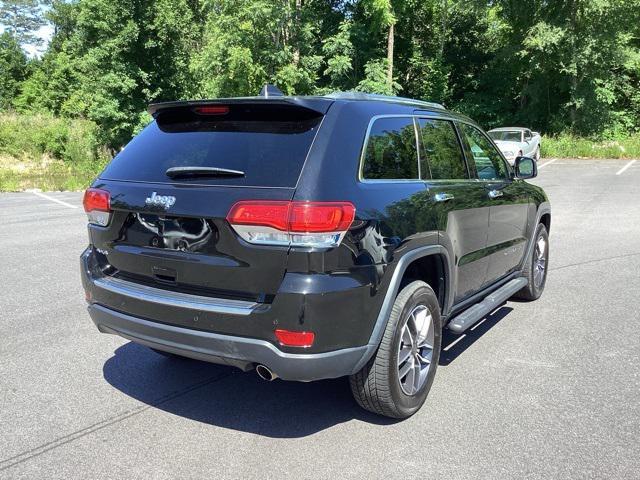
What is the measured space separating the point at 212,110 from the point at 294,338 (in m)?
1.49

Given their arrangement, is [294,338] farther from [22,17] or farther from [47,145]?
[22,17]

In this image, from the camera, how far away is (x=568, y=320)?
5.32 metres

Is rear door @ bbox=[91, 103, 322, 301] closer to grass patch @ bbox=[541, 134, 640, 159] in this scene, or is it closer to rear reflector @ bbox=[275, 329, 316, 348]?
rear reflector @ bbox=[275, 329, 316, 348]

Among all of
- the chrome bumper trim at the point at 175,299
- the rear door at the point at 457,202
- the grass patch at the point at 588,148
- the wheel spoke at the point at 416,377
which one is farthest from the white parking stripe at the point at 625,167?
the chrome bumper trim at the point at 175,299

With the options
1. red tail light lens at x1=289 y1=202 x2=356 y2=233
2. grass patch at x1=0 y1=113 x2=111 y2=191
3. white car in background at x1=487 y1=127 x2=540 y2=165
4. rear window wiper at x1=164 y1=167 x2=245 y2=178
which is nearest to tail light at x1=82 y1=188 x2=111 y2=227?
rear window wiper at x1=164 y1=167 x2=245 y2=178

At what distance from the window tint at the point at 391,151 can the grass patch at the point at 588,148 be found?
2739cm

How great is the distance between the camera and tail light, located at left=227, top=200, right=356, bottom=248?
2.79 m

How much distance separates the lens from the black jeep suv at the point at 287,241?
2.84 m

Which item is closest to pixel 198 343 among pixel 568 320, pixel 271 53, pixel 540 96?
pixel 568 320

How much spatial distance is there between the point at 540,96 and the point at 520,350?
106 ft

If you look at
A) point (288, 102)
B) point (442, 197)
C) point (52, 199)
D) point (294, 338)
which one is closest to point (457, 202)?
point (442, 197)

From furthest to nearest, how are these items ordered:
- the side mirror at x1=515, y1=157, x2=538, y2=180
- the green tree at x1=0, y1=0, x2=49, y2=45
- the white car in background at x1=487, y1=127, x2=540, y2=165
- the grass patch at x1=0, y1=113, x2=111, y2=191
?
the green tree at x1=0, y1=0, x2=49, y2=45, the grass patch at x1=0, y1=113, x2=111, y2=191, the white car in background at x1=487, y1=127, x2=540, y2=165, the side mirror at x1=515, y1=157, x2=538, y2=180

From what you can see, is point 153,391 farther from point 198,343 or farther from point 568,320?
point 568,320

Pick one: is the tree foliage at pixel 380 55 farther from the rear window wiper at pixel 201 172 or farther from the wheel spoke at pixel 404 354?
the wheel spoke at pixel 404 354
